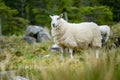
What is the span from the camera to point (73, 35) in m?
14.2

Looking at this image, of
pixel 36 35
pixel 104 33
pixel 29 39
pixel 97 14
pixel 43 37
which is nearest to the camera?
pixel 104 33

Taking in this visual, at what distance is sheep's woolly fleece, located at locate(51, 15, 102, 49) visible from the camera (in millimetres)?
13992

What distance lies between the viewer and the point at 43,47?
1716cm

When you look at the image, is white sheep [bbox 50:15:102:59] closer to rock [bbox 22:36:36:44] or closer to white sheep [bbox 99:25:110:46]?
white sheep [bbox 99:25:110:46]

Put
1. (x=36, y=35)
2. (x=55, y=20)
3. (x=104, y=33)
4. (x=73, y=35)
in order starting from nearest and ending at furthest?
(x=55, y=20), (x=73, y=35), (x=104, y=33), (x=36, y=35)

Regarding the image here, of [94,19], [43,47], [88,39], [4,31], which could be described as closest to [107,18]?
[94,19]

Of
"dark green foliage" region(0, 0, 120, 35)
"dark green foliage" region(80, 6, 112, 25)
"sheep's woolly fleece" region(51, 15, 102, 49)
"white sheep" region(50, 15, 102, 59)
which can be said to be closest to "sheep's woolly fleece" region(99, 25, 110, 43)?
"sheep's woolly fleece" region(51, 15, 102, 49)

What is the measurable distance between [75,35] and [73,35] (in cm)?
9

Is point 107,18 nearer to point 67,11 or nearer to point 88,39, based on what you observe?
point 67,11

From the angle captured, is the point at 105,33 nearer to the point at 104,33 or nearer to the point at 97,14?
the point at 104,33

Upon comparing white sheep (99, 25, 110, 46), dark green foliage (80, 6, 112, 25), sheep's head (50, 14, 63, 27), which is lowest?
dark green foliage (80, 6, 112, 25)

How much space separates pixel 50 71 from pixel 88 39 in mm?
8225

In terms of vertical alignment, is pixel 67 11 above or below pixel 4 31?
above

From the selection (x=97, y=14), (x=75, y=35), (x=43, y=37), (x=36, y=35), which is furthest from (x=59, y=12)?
(x=75, y=35)
